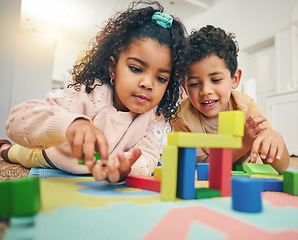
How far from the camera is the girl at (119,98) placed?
2.11ft

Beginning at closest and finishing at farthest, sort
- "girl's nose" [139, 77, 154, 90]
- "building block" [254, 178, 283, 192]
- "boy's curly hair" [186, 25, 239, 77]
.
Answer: "building block" [254, 178, 283, 192] → "girl's nose" [139, 77, 154, 90] → "boy's curly hair" [186, 25, 239, 77]

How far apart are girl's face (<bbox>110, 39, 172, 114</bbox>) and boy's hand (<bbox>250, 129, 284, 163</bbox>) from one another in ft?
1.09

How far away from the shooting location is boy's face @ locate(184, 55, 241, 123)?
92 centimetres

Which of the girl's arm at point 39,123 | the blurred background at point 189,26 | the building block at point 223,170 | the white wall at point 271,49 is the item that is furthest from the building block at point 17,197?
the white wall at point 271,49

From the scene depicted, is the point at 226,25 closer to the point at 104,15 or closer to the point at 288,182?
the point at 104,15

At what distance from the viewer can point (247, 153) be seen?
40.9 inches

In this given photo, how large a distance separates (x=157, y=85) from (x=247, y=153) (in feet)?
1.81

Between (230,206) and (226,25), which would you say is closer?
(230,206)

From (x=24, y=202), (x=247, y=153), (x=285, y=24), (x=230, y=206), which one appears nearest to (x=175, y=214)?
(x=230, y=206)

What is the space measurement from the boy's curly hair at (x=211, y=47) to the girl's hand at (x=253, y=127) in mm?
239

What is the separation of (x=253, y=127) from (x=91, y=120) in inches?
22.3

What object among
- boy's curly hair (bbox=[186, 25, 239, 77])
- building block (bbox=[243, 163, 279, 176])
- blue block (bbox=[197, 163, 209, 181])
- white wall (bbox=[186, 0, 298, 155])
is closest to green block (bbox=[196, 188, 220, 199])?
blue block (bbox=[197, 163, 209, 181])

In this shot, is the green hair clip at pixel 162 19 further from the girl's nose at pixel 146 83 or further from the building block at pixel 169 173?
the building block at pixel 169 173

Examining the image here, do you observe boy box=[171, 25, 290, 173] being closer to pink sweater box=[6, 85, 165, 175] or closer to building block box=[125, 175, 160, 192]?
pink sweater box=[6, 85, 165, 175]
